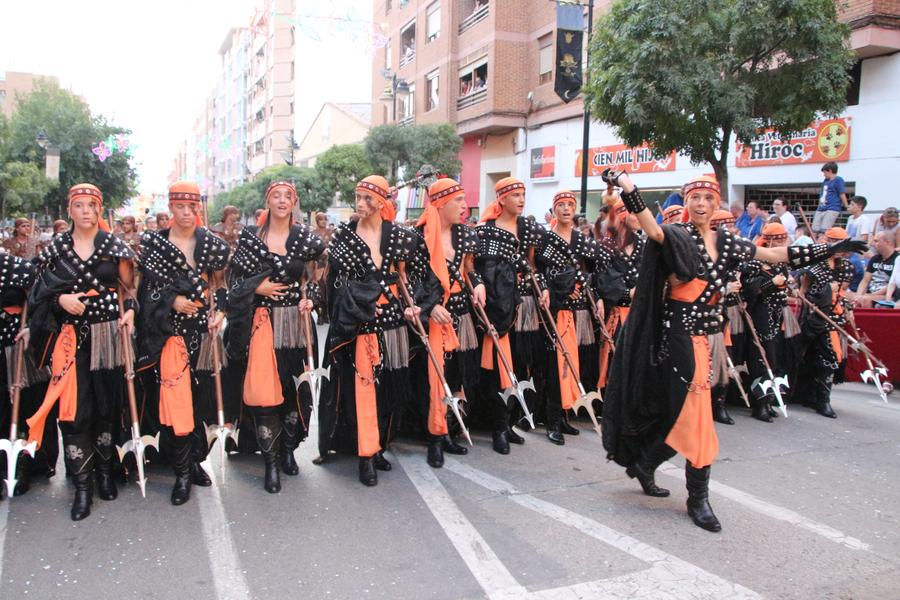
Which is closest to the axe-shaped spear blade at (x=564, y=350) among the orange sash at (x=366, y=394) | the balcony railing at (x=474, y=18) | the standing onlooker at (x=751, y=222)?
the orange sash at (x=366, y=394)

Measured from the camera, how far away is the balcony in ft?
80.4

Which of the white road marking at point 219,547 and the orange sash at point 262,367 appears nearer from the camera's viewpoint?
the white road marking at point 219,547

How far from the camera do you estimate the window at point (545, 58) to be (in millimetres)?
22078

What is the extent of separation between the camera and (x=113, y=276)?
434 centimetres

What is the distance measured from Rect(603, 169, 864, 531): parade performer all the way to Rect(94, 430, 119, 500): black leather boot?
3.07 m

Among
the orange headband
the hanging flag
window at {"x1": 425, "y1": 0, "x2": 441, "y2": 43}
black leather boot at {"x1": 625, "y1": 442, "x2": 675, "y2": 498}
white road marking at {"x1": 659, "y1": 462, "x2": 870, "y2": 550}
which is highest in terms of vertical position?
window at {"x1": 425, "y1": 0, "x2": 441, "y2": 43}

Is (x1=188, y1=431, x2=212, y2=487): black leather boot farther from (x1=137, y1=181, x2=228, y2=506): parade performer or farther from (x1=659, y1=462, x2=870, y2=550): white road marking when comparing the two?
(x1=659, y1=462, x2=870, y2=550): white road marking

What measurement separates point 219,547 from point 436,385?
1895mm

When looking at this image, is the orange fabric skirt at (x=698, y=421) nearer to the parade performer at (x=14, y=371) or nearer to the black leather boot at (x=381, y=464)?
the black leather boot at (x=381, y=464)

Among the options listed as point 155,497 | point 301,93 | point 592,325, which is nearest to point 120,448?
point 155,497

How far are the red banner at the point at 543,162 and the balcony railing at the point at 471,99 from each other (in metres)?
2.84

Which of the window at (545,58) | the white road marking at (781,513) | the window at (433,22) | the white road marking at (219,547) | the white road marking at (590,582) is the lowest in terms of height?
the white road marking at (219,547)

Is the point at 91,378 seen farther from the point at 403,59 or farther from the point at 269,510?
the point at 403,59

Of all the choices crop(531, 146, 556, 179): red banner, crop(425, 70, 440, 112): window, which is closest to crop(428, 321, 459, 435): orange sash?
crop(531, 146, 556, 179): red banner
